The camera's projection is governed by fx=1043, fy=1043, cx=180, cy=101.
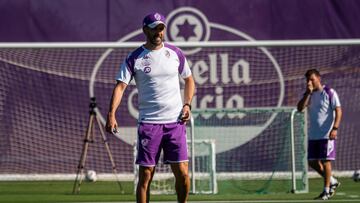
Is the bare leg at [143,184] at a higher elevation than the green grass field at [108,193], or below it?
higher

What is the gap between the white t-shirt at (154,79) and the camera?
10.8 meters

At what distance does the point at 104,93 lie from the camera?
20969 millimetres

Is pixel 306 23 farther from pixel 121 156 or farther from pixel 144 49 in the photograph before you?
pixel 144 49

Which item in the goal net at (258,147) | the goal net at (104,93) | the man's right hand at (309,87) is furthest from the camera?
the goal net at (104,93)

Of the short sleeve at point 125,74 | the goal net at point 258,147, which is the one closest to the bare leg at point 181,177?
the short sleeve at point 125,74

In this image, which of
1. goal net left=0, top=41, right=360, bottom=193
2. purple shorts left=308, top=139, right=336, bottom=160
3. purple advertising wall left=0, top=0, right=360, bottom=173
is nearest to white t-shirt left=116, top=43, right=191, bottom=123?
purple shorts left=308, top=139, right=336, bottom=160

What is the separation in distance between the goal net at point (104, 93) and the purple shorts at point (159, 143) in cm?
969

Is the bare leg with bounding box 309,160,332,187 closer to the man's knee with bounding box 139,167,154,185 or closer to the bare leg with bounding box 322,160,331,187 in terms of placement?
the bare leg with bounding box 322,160,331,187

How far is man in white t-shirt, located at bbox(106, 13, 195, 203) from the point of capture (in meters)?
10.7

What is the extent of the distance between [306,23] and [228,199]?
674 cm


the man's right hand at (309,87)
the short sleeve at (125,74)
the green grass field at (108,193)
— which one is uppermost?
the short sleeve at (125,74)

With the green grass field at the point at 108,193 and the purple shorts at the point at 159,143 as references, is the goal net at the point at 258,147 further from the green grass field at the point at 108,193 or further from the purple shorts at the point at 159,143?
the purple shorts at the point at 159,143

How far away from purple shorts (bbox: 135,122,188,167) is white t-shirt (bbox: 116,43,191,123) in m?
0.08

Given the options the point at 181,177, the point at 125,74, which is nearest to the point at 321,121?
the point at 181,177
